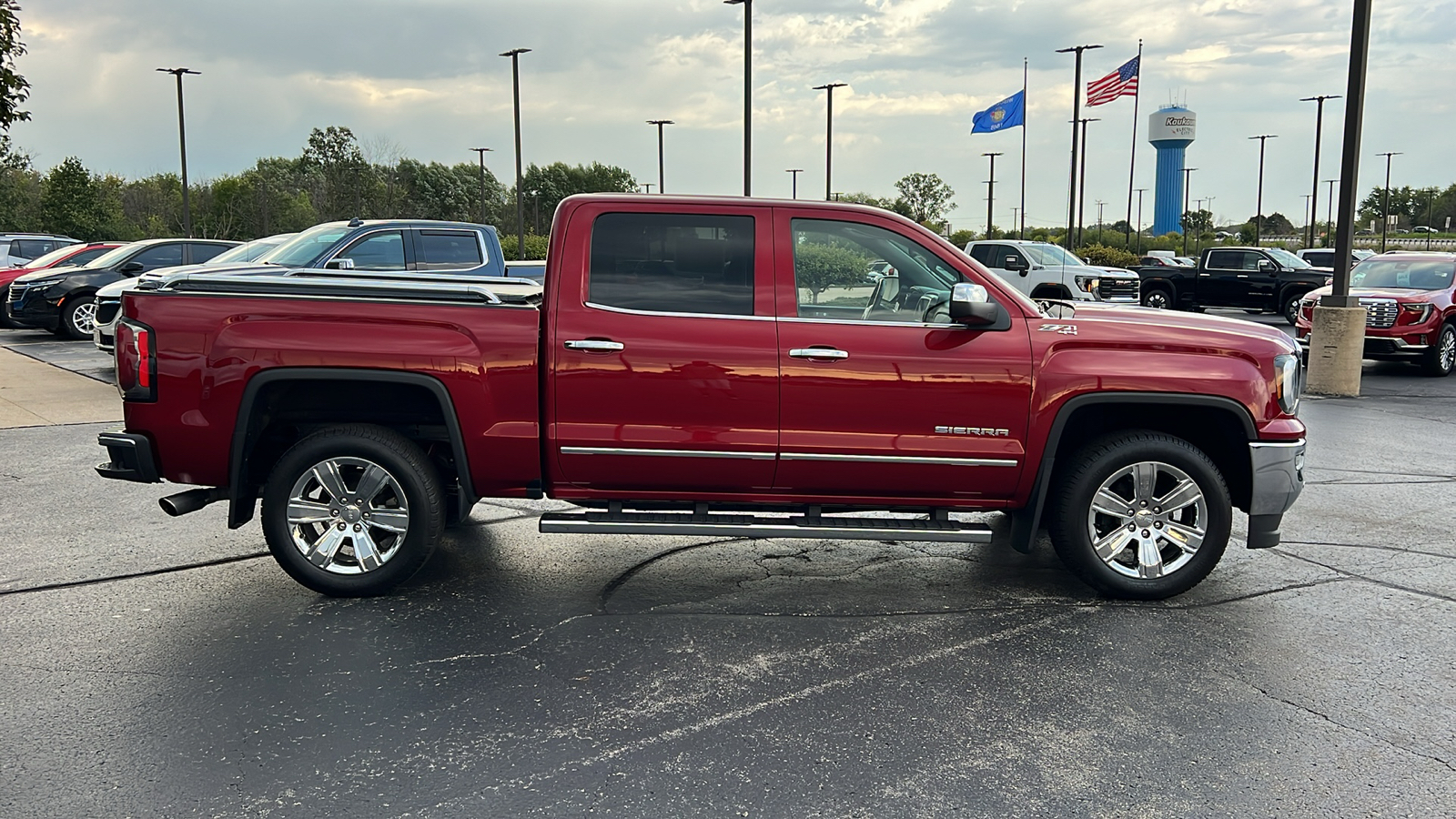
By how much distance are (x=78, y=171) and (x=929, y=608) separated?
6227 cm

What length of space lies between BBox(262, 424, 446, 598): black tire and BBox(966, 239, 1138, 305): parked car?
19010 mm

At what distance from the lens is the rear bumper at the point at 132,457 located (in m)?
5.17

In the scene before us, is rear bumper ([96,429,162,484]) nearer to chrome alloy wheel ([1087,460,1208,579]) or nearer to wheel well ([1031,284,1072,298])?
chrome alloy wheel ([1087,460,1208,579])

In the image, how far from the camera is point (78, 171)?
56.0 meters

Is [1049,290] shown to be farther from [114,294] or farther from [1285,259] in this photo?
[114,294]

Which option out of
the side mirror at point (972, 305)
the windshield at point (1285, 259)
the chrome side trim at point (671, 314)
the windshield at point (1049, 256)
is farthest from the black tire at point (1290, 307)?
the chrome side trim at point (671, 314)

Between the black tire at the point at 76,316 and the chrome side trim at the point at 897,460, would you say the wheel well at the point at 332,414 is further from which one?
the black tire at the point at 76,316

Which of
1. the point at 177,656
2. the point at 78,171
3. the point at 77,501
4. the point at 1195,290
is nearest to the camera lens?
the point at 177,656

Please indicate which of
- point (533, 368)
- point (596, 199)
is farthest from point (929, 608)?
point (596, 199)

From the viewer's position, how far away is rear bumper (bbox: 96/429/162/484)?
517 centimetres

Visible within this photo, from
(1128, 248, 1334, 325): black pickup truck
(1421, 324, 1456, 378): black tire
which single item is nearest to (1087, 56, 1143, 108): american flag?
(1128, 248, 1334, 325): black pickup truck

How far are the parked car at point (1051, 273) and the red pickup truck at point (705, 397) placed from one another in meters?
17.9

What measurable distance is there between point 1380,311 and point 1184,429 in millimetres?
12500

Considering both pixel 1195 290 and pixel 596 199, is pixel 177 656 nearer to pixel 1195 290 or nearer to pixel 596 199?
pixel 596 199
